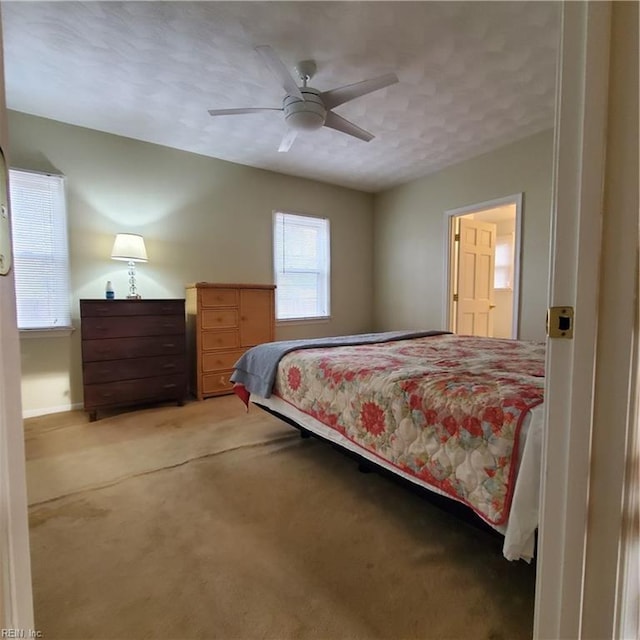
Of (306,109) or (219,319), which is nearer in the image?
(306,109)

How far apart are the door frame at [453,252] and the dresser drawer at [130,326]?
3119 millimetres

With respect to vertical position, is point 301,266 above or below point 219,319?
above

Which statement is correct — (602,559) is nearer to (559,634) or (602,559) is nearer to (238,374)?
(559,634)

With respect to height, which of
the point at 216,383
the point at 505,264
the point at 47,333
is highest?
the point at 505,264

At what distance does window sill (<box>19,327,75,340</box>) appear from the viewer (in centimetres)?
320

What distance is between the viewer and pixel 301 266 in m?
4.93

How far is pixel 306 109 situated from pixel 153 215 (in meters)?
2.19

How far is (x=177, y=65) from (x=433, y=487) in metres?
3.00

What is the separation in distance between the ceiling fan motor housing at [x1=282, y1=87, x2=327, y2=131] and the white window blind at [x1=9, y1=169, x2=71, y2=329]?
2319 mm

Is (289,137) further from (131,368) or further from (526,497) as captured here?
(526,497)

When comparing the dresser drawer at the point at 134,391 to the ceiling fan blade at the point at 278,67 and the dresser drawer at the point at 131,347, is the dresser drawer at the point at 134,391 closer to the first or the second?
the dresser drawer at the point at 131,347

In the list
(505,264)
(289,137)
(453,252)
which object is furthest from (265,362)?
(505,264)

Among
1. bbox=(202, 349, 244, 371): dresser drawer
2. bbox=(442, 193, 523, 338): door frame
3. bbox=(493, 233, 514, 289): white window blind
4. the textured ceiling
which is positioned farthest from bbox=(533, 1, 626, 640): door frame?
bbox=(493, 233, 514, 289): white window blind

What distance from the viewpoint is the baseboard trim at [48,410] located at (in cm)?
323
